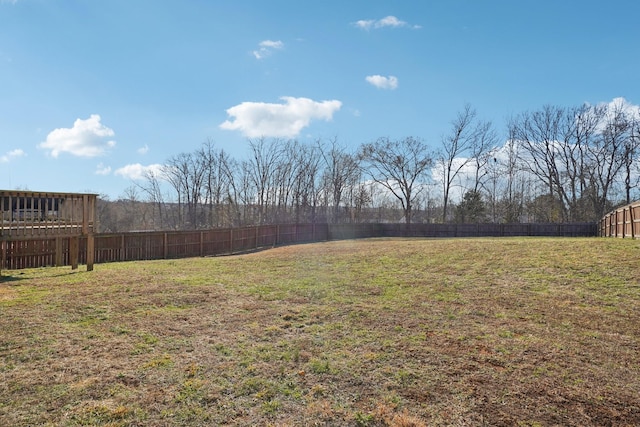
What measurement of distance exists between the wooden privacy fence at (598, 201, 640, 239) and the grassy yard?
6.98m

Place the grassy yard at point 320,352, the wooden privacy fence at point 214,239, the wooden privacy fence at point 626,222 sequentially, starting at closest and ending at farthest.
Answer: the grassy yard at point 320,352
the wooden privacy fence at point 214,239
the wooden privacy fence at point 626,222

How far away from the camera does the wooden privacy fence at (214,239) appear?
1086 centimetres

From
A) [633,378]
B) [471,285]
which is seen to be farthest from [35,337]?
[471,285]

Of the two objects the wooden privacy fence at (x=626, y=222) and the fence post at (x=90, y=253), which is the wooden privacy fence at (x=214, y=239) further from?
the wooden privacy fence at (x=626, y=222)

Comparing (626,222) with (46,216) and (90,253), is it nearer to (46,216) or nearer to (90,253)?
(90,253)

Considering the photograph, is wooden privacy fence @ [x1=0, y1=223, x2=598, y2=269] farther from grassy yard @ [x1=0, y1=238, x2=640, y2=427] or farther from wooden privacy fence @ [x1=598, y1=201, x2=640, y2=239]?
wooden privacy fence @ [x1=598, y1=201, x2=640, y2=239]

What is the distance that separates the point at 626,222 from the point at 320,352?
15261 mm

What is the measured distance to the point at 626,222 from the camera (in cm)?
1407

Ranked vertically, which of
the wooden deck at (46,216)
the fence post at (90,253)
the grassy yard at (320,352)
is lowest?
the grassy yard at (320,352)

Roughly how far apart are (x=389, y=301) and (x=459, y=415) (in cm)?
335

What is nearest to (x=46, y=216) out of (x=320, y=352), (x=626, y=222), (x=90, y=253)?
(x=90, y=253)

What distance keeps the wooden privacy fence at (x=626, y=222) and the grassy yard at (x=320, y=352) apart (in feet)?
22.9

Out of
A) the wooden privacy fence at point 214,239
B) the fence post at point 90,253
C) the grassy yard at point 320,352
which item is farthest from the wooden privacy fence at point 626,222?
the fence post at point 90,253

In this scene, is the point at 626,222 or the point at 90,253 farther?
the point at 626,222
